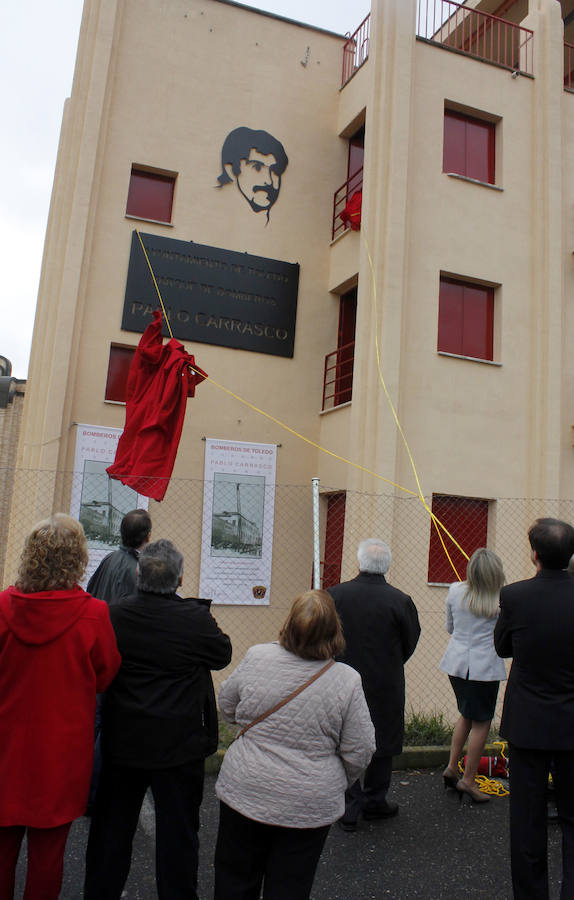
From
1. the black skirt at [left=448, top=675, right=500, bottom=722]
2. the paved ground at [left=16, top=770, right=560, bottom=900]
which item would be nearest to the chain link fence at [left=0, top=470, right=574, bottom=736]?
the black skirt at [left=448, top=675, right=500, bottom=722]

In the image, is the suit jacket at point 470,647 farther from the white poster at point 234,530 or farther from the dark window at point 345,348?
the dark window at point 345,348

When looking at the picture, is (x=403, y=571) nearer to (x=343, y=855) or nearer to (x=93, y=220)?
(x=343, y=855)

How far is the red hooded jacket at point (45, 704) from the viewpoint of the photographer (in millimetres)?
2871

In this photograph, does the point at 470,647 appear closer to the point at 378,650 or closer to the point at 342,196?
the point at 378,650

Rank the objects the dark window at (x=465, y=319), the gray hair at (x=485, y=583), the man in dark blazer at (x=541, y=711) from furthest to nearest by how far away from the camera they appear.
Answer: the dark window at (x=465, y=319)
the gray hair at (x=485, y=583)
the man in dark blazer at (x=541, y=711)

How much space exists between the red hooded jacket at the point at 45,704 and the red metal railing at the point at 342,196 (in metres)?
9.55

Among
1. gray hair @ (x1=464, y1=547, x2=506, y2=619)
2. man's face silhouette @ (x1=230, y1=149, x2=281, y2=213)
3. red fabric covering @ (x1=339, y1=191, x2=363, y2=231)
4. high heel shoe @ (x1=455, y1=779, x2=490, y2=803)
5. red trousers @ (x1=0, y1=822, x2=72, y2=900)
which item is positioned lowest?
high heel shoe @ (x1=455, y1=779, x2=490, y2=803)

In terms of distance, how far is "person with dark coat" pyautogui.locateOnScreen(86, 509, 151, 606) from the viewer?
461 centimetres

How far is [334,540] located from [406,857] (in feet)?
19.6

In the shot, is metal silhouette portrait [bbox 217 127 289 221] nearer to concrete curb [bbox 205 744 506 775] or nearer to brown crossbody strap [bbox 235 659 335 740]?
concrete curb [bbox 205 744 506 775]

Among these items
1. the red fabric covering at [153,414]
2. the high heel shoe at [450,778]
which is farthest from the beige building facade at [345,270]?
the high heel shoe at [450,778]

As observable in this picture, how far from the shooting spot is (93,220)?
995 centimetres

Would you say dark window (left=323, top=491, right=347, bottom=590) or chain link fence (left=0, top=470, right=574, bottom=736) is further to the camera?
dark window (left=323, top=491, right=347, bottom=590)

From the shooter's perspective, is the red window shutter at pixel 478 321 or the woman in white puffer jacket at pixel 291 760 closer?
the woman in white puffer jacket at pixel 291 760
